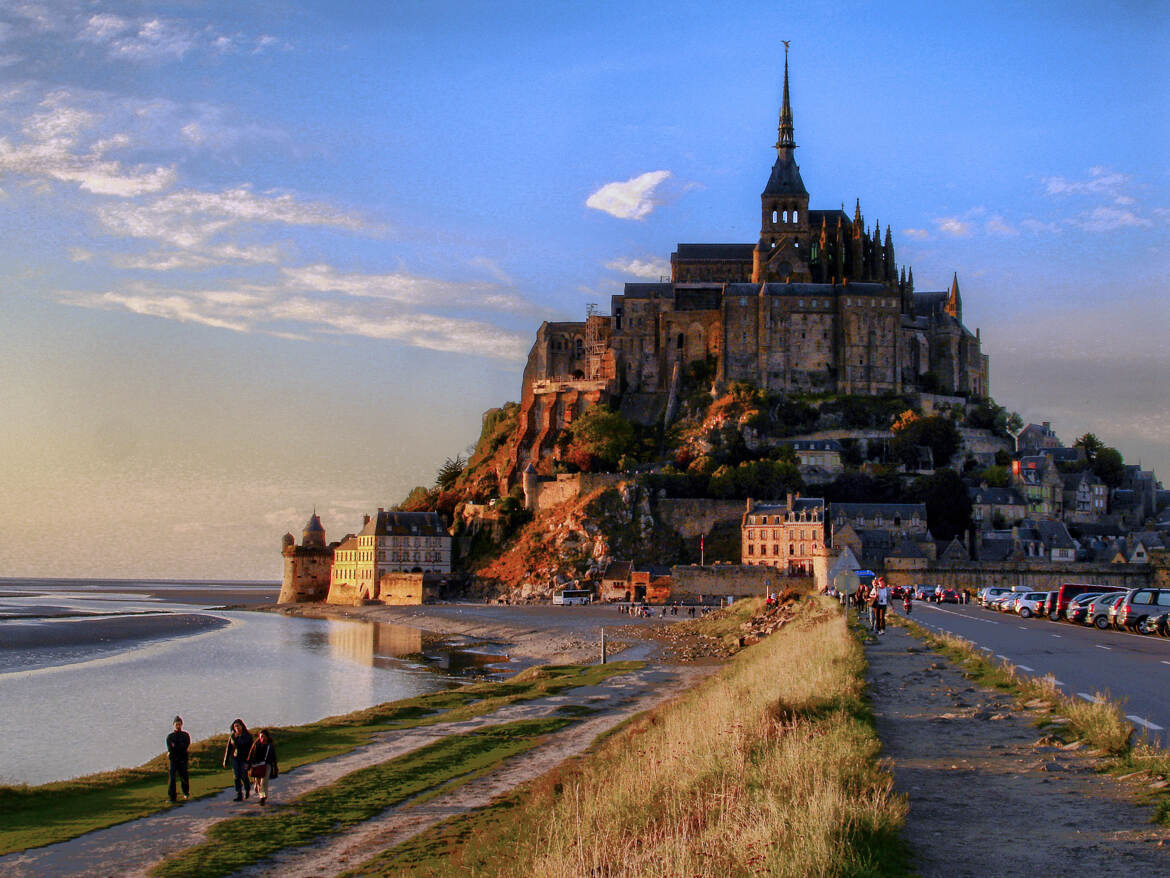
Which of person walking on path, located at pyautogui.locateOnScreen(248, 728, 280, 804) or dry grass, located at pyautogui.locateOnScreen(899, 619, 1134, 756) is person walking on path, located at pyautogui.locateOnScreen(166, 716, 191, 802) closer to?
person walking on path, located at pyautogui.locateOnScreen(248, 728, 280, 804)

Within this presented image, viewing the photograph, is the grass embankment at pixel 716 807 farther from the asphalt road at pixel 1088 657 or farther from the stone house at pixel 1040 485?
the stone house at pixel 1040 485

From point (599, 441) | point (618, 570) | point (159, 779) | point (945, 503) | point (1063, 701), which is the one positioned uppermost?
point (599, 441)

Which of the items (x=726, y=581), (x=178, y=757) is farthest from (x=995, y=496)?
(x=178, y=757)

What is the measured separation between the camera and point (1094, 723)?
13.1m

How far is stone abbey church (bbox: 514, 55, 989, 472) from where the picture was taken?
327 ft

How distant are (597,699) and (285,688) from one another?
40.4 ft

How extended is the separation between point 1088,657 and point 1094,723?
10.8 m

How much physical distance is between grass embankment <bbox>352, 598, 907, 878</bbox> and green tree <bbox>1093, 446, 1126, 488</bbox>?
287 feet

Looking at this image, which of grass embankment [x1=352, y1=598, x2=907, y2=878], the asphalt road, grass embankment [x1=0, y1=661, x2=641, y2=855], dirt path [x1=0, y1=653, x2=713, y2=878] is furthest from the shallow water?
the asphalt road

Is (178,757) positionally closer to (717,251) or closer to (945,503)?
(945,503)

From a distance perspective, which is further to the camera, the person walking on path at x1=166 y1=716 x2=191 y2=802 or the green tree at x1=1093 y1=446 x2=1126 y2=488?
the green tree at x1=1093 y1=446 x2=1126 y2=488

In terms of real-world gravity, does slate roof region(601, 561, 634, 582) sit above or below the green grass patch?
above

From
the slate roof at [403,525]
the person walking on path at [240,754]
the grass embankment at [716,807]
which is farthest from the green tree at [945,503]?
the person walking on path at [240,754]

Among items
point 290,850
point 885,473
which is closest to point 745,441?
point 885,473
